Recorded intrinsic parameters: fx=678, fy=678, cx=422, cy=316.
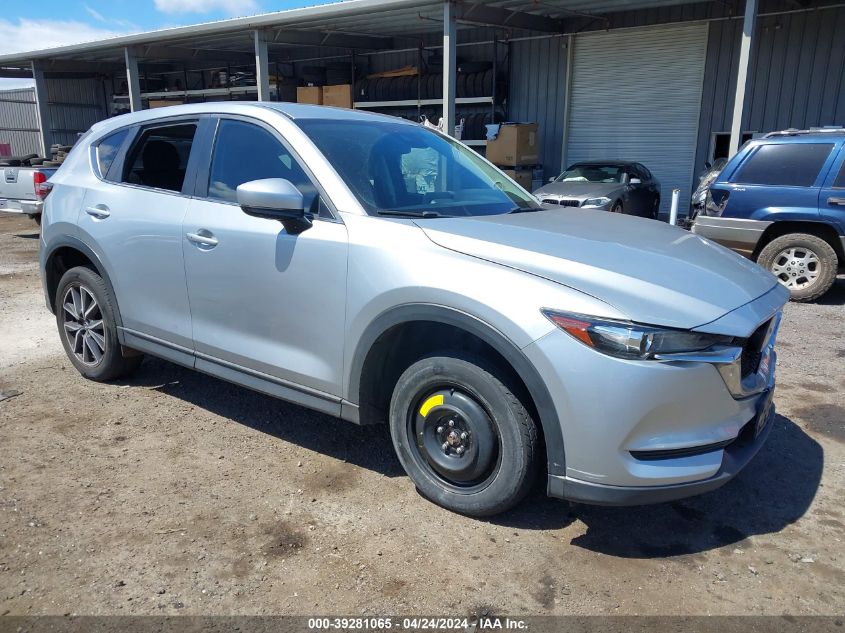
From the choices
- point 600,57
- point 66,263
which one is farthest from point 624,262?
point 600,57

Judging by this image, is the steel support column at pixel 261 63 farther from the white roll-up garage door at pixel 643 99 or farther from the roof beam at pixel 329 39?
the white roll-up garage door at pixel 643 99

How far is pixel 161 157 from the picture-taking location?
169 inches

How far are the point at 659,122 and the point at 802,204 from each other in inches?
313

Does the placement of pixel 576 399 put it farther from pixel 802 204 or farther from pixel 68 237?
pixel 802 204

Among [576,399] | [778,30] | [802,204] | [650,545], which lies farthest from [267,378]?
[778,30]

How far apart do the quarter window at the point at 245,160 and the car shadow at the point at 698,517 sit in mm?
2082

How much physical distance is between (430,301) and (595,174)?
413 inches

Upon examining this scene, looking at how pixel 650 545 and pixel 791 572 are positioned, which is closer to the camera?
pixel 791 572

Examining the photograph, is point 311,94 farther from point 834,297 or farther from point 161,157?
point 161,157

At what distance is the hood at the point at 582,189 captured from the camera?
1146 cm

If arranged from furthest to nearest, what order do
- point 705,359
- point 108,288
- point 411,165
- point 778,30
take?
point 778,30
point 108,288
point 411,165
point 705,359

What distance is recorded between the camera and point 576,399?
2607 millimetres

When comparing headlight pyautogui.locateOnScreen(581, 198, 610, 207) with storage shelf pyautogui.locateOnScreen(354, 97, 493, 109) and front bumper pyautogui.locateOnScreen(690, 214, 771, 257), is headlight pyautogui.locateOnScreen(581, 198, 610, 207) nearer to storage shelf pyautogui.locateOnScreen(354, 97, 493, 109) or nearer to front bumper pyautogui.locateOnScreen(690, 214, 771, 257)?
front bumper pyautogui.locateOnScreen(690, 214, 771, 257)

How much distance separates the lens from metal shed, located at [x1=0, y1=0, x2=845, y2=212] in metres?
12.8
